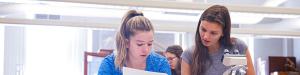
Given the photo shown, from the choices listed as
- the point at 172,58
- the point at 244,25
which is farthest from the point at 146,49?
the point at 244,25

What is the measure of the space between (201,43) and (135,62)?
0.79 feet

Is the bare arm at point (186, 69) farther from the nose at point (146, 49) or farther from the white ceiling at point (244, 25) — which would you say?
the white ceiling at point (244, 25)

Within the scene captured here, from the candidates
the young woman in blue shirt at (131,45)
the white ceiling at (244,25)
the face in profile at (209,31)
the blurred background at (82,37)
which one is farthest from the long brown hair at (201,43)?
the blurred background at (82,37)

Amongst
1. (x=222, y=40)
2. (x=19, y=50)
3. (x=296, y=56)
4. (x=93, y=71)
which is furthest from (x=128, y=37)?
(x=296, y=56)

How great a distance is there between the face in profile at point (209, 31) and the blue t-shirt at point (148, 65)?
0.16 metres

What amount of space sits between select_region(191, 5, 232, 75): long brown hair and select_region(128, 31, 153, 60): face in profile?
19 cm

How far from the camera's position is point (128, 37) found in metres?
1.35

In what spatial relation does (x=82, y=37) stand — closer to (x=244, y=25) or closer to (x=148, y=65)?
(x=244, y=25)

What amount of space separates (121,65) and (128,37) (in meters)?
0.09

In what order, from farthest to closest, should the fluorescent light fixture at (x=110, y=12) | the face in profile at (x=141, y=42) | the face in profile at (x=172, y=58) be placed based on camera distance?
the face in profile at (x=172, y=58) < the fluorescent light fixture at (x=110, y=12) < the face in profile at (x=141, y=42)

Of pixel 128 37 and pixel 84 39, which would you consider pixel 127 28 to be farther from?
pixel 84 39

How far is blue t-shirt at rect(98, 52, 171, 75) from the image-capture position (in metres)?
1.35

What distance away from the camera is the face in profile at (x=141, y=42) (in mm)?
1324

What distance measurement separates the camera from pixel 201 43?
1450 mm
